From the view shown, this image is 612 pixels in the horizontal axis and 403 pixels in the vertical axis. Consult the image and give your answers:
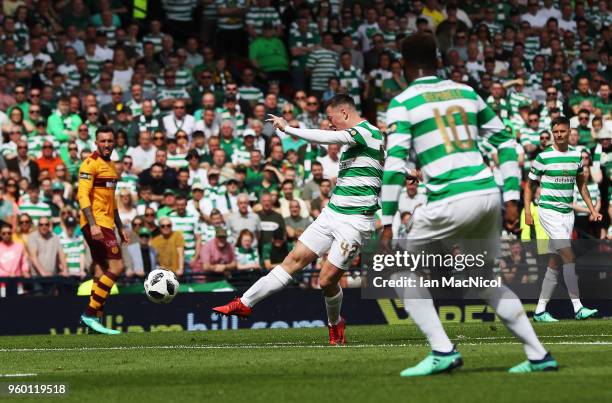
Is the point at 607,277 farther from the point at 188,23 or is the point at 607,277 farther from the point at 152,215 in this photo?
the point at 188,23

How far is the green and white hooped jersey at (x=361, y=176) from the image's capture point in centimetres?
1338

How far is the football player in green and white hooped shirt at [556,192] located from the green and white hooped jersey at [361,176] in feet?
16.7

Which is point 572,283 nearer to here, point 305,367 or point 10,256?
point 10,256

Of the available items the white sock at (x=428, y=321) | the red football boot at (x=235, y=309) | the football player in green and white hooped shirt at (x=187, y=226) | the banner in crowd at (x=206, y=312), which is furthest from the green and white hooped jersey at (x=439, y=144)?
the football player in green and white hooped shirt at (x=187, y=226)

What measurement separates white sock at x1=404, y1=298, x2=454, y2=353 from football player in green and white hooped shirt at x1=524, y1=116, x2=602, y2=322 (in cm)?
885

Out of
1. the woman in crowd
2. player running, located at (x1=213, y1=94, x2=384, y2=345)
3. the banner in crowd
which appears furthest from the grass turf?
the woman in crowd

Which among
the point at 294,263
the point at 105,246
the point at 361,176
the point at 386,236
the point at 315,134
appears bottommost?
the point at 105,246

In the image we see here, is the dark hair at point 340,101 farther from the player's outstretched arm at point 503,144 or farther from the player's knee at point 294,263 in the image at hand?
the player's outstretched arm at point 503,144

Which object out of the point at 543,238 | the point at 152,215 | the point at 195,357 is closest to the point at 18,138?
the point at 152,215

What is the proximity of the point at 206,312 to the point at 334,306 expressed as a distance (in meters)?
6.82

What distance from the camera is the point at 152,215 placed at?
2148 cm

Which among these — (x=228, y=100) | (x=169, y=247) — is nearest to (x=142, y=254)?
(x=169, y=247)

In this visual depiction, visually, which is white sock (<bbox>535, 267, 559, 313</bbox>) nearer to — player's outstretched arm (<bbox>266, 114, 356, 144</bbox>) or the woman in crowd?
the woman in crowd

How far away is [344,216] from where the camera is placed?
44.3 ft
